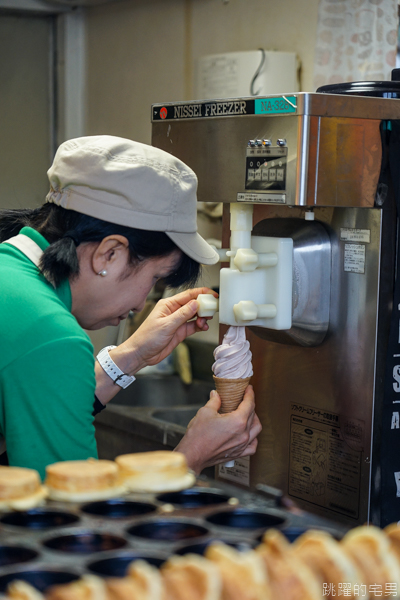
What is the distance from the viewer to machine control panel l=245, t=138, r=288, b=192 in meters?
1.36

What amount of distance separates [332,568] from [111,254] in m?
0.77

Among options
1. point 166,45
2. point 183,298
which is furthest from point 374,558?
point 166,45

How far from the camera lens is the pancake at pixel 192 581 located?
690 millimetres

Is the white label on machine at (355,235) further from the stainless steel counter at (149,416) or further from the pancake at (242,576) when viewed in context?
the stainless steel counter at (149,416)

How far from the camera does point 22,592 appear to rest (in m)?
0.67

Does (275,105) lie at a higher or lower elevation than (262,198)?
higher

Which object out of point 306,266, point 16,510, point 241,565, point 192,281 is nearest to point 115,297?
point 192,281

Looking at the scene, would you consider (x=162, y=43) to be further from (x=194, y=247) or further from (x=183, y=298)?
(x=194, y=247)

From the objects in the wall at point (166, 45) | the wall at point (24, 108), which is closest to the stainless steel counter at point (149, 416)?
the wall at point (166, 45)

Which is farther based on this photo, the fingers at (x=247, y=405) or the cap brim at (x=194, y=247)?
the fingers at (x=247, y=405)

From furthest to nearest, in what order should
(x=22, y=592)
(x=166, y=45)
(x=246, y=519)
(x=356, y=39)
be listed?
(x=166, y=45) < (x=356, y=39) < (x=246, y=519) < (x=22, y=592)

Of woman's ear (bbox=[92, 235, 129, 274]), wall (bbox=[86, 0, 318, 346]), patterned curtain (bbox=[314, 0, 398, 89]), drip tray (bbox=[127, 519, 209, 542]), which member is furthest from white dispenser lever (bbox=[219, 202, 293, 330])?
wall (bbox=[86, 0, 318, 346])

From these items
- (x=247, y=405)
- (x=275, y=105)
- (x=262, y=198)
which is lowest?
(x=247, y=405)

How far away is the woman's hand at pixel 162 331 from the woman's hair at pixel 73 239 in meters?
0.31
